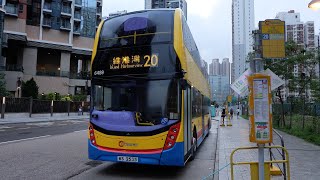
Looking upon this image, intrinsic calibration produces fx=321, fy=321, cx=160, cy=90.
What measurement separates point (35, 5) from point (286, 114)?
51853 millimetres

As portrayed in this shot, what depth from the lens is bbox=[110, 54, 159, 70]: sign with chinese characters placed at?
8.06 m

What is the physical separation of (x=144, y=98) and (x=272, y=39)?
3288 mm

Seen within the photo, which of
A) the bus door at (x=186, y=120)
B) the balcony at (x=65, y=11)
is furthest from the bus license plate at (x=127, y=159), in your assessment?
the balcony at (x=65, y=11)

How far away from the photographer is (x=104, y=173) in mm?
8453

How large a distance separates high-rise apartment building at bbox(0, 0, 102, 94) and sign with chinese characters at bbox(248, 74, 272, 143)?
179 ft

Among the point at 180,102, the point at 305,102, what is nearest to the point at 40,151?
the point at 180,102

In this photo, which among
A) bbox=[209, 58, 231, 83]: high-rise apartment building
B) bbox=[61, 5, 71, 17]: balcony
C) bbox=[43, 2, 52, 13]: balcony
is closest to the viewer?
bbox=[43, 2, 52, 13]: balcony

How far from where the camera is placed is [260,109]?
18.2 ft

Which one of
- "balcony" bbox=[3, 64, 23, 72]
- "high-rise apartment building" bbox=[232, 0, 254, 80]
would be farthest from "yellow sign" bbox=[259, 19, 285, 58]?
"balcony" bbox=[3, 64, 23, 72]

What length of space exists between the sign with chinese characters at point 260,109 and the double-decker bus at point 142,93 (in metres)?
2.47

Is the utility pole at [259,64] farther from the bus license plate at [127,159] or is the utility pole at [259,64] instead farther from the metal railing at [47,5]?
the metal railing at [47,5]

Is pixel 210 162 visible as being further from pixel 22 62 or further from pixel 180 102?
pixel 22 62

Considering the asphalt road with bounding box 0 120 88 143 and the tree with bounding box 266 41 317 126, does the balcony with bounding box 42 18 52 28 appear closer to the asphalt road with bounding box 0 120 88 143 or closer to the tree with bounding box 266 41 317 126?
the asphalt road with bounding box 0 120 88 143

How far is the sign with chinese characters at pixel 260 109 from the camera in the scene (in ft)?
18.1
